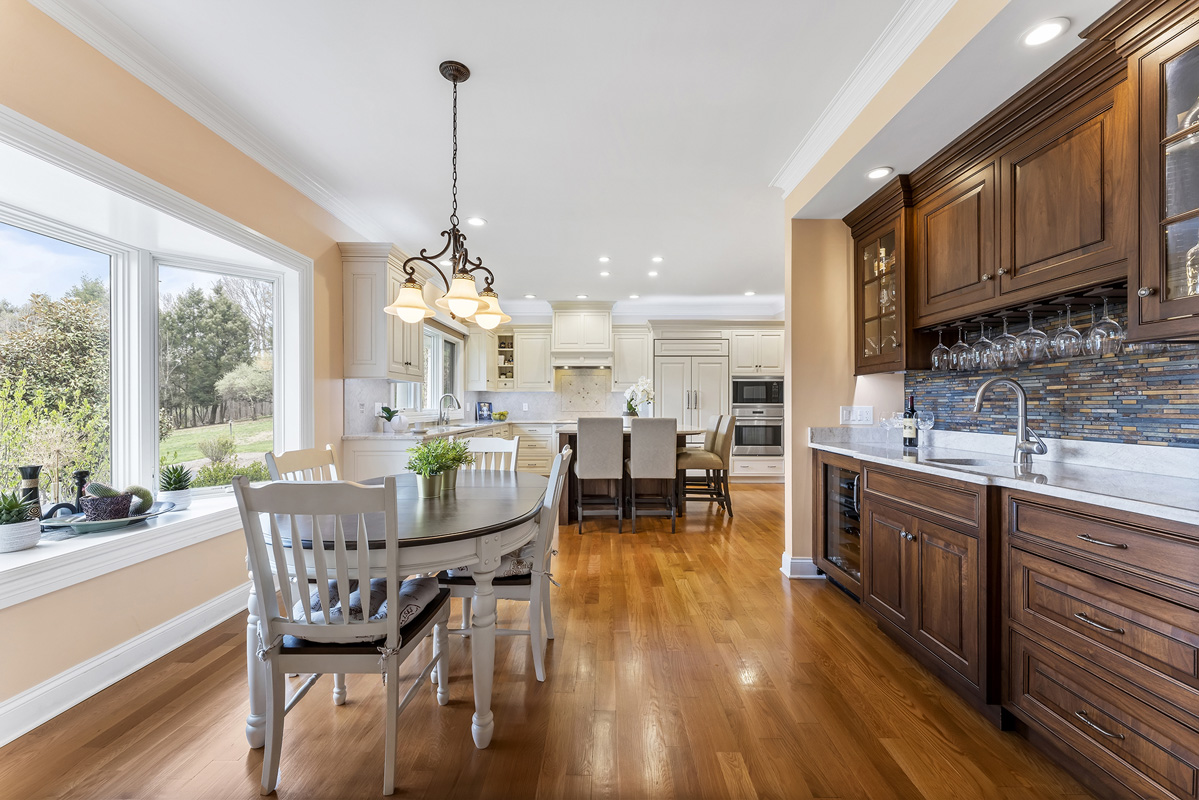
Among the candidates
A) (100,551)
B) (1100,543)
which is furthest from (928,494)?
(100,551)

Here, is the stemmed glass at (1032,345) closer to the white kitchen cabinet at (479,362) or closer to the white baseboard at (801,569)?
the white baseboard at (801,569)

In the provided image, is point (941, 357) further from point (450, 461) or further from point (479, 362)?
point (479, 362)

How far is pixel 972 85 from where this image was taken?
1.89 m

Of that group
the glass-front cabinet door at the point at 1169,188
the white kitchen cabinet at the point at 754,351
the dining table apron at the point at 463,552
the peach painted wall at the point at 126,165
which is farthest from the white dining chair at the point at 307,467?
the white kitchen cabinet at the point at 754,351

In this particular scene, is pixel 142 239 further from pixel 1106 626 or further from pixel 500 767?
pixel 1106 626

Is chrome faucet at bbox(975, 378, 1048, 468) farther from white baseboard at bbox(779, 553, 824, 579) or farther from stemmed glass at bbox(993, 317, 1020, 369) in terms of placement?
white baseboard at bbox(779, 553, 824, 579)

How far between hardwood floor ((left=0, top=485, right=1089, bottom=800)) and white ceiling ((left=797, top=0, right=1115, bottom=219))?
2.30 m

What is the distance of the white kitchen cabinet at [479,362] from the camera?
728 cm

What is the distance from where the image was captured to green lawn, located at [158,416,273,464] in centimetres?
278

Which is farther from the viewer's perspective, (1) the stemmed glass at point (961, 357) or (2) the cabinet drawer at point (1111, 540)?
(1) the stemmed glass at point (961, 357)

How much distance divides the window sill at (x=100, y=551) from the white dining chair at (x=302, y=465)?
46 cm

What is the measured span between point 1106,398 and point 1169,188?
86 cm

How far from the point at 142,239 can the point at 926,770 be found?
13.0ft

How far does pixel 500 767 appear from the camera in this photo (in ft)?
5.09
